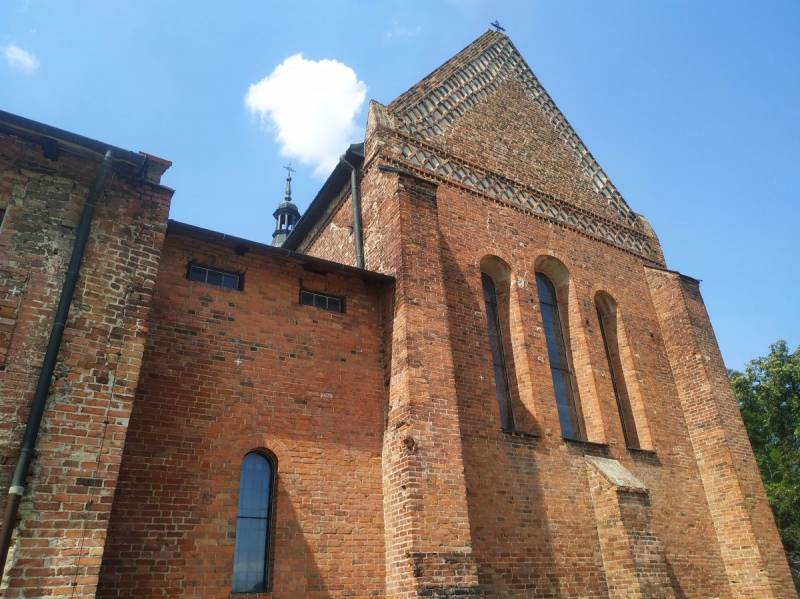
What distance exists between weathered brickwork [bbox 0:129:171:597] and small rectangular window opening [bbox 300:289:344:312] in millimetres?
2727

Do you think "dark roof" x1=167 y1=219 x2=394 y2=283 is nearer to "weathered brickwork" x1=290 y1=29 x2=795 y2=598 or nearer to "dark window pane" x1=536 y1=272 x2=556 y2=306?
"weathered brickwork" x1=290 y1=29 x2=795 y2=598

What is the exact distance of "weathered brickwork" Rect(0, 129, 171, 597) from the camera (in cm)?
512

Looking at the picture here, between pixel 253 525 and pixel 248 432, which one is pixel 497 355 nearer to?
pixel 248 432

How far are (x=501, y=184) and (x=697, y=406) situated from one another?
6.27 metres

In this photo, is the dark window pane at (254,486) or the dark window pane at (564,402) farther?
the dark window pane at (564,402)

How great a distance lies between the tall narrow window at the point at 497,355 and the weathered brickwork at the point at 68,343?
19.3ft

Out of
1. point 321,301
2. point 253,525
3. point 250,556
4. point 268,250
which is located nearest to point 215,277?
point 268,250

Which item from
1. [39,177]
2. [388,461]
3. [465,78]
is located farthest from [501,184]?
[39,177]

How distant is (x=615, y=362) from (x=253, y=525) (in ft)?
27.6

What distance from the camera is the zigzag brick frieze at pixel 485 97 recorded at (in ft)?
40.6

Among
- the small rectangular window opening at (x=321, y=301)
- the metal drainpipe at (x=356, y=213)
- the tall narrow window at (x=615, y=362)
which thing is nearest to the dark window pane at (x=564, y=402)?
the tall narrow window at (x=615, y=362)

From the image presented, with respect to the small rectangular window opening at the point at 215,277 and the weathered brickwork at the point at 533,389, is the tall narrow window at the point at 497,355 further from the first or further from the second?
the small rectangular window opening at the point at 215,277

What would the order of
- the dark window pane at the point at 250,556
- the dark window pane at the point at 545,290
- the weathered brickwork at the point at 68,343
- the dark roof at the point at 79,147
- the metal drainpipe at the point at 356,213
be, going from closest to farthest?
the weathered brickwork at the point at 68,343, the dark roof at the point at 79,147, the dark window pane at the point at 250,556, the metal drainpipe at the point at 356,213, the dark window pane at the point at 545,290

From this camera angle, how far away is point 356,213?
11.3 m
